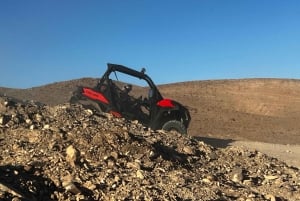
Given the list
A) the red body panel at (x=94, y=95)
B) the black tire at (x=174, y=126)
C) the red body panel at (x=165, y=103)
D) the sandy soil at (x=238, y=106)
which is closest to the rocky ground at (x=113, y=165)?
the black tire at (x=174, y=126)

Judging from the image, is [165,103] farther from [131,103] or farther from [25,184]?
[25,184]

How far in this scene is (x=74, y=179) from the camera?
246 inches

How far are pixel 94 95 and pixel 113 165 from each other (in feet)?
24.3

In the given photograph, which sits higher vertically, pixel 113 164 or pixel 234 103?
pixel 234 103

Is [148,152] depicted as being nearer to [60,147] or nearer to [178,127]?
[60,147]

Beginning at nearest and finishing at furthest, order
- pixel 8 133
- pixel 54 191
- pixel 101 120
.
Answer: pixel 54 191 < pixel 8 133 < pixel 101 120

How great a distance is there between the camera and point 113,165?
6992mm

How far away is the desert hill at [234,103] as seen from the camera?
75.9 ft

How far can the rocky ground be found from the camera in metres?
6.10

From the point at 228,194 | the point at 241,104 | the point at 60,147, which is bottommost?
A: the point at 228,194

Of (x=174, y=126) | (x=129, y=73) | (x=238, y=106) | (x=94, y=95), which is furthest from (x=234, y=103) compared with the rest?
(x=94, y=95)

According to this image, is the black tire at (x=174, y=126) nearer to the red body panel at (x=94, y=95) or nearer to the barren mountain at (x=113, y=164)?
the red body panel at (x=94, y=95)

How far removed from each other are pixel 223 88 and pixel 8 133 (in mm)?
33586

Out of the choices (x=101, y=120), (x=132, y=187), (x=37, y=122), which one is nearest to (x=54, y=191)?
(x=132, y=187)
